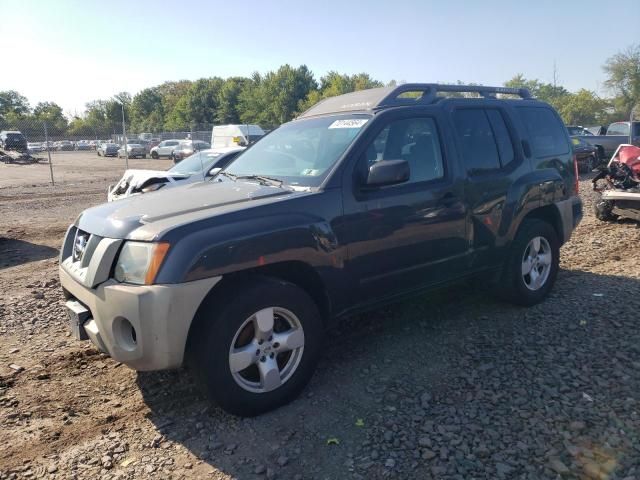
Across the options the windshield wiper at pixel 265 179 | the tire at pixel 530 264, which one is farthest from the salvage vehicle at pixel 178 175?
the tire at pixel 530 264

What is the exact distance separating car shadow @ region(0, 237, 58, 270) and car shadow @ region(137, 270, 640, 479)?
459cm

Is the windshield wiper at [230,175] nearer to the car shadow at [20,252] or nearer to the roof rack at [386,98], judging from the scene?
the roof rack at [386,98]

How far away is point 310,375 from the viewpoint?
3.27 metres

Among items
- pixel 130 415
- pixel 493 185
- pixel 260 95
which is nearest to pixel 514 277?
pixel 493 185

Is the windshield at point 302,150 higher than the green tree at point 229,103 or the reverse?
the reverse

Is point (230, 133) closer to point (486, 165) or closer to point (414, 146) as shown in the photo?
point (486, 165)

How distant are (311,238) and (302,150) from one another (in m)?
1.00

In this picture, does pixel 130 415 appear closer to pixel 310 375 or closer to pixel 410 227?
pixel 310 375

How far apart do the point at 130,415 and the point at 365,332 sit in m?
2.02

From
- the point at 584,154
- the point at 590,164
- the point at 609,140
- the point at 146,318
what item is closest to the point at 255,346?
the point at 146,318

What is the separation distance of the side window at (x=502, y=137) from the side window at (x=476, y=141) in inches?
2.1

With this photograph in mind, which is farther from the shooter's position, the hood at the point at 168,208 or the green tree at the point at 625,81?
the green tree at the point at 625,81

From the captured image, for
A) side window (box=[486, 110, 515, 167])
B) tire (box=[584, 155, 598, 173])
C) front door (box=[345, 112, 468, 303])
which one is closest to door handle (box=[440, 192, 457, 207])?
front door (box=[345, 112, 468, 303])

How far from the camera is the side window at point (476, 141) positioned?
13.5 ft
